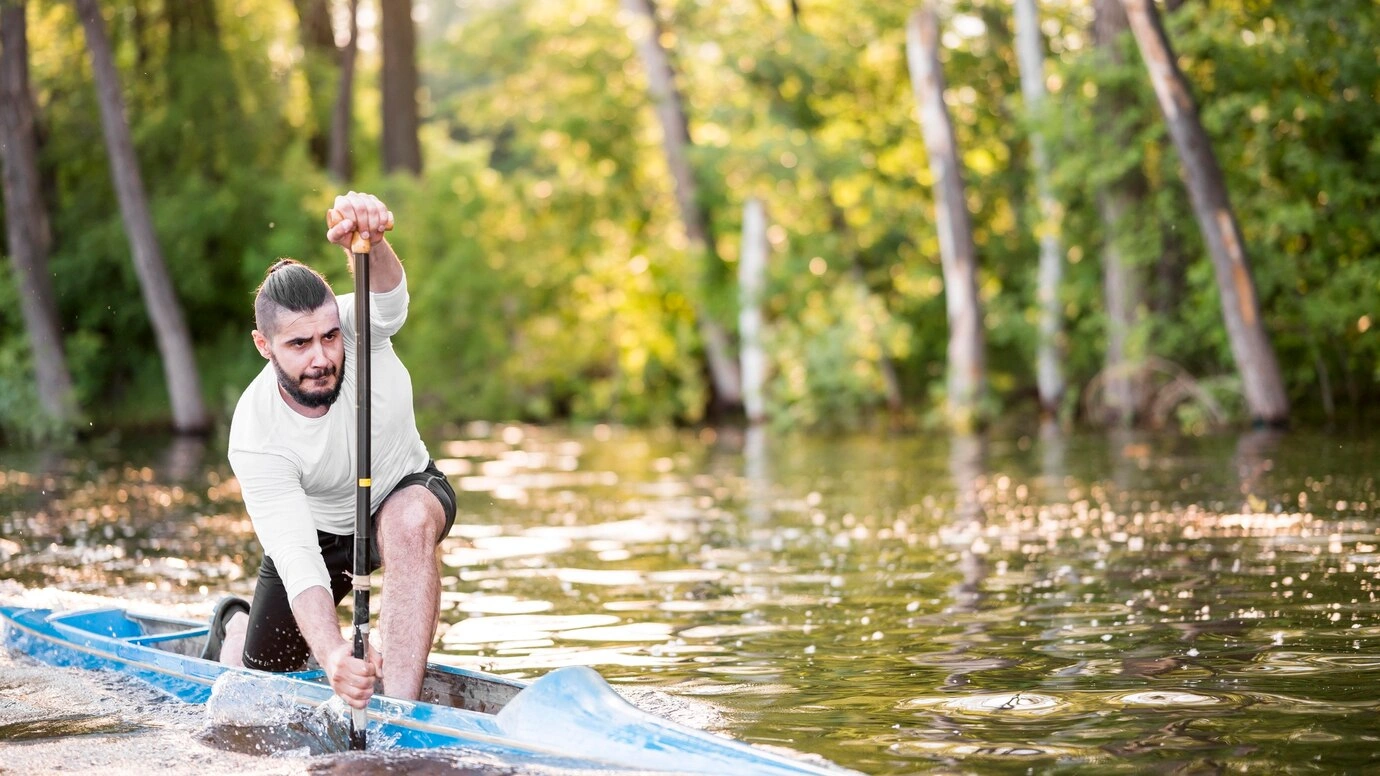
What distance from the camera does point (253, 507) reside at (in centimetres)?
590

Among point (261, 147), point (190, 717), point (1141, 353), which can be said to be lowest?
point (190, 717)

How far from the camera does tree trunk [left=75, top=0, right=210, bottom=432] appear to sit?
25.8 metres

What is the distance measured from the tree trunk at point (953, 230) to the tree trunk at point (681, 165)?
554cm

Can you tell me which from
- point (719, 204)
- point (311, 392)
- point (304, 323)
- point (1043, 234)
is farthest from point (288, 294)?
point (719, 204)

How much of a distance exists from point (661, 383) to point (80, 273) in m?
10.4

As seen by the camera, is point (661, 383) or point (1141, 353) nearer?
point (1141, 353)

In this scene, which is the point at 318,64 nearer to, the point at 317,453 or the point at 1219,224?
the point at 1219,224

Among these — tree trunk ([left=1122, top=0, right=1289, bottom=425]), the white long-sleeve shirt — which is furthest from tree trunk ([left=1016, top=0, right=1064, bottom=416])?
the white long-sleeve shirt

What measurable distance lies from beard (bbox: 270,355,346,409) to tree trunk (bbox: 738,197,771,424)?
23156mm

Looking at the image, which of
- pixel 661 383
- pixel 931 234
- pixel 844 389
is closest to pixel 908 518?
pixel 844 389

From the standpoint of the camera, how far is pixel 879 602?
8828 mm

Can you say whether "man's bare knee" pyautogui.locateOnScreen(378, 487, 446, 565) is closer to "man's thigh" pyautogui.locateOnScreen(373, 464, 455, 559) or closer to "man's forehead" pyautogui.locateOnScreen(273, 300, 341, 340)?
"man's thigh" pyautogui.locateOnScreen(373, 464, 455, 559)

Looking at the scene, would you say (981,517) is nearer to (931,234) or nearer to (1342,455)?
(1342,455)

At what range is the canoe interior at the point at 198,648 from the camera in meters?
6.18
